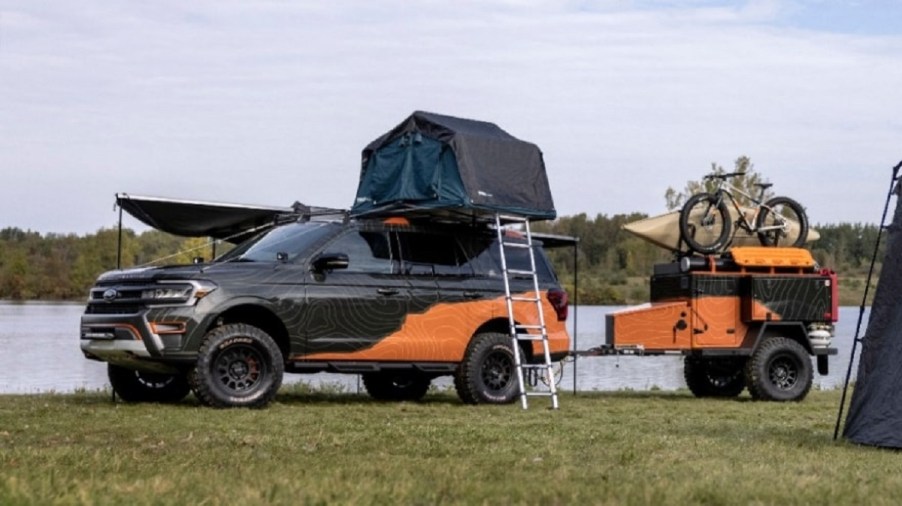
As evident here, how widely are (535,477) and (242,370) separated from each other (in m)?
5.57

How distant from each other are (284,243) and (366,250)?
2.73 ft

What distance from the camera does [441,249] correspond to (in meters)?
14.9

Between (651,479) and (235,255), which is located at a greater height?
(235,255)

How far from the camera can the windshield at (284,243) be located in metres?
13.8

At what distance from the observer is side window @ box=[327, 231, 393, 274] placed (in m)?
14.1

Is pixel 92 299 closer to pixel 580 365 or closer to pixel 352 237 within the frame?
pixel 352 237

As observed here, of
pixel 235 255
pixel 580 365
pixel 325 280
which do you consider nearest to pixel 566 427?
pixel 325 280

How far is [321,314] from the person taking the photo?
13.6m

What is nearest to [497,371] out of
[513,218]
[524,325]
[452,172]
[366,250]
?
[524,325]

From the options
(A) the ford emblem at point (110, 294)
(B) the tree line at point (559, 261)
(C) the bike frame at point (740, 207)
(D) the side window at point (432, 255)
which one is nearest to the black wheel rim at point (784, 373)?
(C) the bike frame at point (740, 207)

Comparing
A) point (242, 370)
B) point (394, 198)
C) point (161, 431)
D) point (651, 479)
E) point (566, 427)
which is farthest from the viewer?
point (394, 198)

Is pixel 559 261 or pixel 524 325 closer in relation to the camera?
pixel 524 325

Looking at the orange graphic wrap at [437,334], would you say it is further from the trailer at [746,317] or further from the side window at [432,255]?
the trailer at [746,317]

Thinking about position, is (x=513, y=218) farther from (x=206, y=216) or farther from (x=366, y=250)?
(x=206, y=216)
